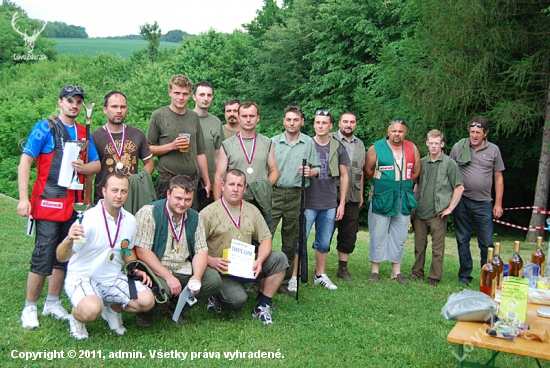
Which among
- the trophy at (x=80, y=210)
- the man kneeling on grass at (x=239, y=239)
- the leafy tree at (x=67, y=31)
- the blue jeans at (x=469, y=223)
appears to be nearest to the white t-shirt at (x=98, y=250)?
the trophy at (x=80, y=210)

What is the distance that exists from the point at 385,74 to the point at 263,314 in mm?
12920

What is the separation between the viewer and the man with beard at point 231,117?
7.06 m

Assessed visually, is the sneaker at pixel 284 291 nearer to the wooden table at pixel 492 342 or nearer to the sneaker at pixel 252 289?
the sneaker at pixel 252 289

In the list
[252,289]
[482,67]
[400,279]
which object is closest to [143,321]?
[252,289]

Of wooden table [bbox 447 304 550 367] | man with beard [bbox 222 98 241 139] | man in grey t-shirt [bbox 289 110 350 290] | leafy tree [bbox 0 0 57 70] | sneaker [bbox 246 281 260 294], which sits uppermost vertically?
leafy tree [bbox 0 0 57 70]

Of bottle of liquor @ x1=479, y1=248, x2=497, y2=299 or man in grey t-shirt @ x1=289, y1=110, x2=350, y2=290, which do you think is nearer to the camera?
bottle of liquor @ x1=479, y1=248, x2=497, y2=299

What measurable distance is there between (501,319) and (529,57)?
36.2ft

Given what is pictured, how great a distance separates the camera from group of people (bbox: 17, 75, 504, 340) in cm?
456

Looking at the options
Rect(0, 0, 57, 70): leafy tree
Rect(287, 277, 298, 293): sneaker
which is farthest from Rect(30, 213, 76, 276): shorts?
Rect(0, 0, 57, 70): leafy tree

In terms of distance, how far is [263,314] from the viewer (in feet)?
17.2

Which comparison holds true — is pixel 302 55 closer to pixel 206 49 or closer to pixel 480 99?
pixel 206 49

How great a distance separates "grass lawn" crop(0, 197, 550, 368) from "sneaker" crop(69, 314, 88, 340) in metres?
0.06

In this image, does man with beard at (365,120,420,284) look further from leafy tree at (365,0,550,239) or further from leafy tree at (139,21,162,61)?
leafy tree at (139,21,162,61)

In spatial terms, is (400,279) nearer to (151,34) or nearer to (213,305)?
(213,305)
